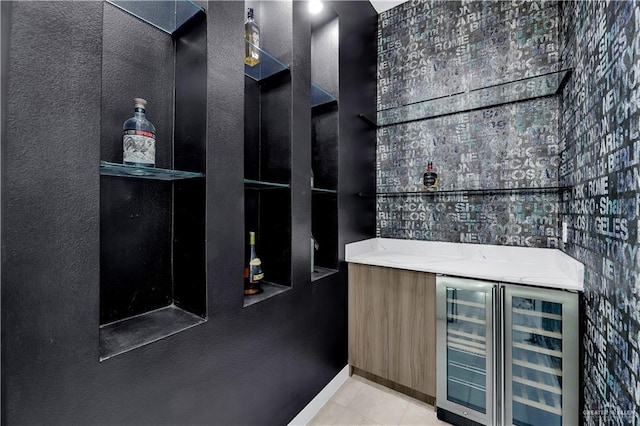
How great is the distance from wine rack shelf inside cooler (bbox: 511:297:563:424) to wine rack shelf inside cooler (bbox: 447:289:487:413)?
16 cm

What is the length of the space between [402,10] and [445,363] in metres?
2.91

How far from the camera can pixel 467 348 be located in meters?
1.67

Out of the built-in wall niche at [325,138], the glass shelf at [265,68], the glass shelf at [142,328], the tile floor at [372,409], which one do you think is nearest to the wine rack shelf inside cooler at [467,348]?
the tile floor at [372,409]

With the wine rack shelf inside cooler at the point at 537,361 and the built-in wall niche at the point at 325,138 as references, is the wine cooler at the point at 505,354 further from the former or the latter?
the built-in wall niche at the point at 325,138

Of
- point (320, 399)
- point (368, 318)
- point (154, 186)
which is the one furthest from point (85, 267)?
point (368, 318)

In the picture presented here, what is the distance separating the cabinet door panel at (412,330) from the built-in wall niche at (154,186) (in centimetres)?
130

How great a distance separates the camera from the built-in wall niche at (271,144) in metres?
1.63

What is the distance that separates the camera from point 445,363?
1.73m

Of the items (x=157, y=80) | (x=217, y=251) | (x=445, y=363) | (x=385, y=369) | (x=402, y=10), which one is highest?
(x=402, y=10)

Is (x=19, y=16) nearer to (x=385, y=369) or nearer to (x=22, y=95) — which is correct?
(x=22, y=95)

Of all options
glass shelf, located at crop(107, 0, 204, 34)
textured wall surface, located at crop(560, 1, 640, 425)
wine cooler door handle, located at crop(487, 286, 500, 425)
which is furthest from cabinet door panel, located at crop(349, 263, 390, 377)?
glass shelf, located at crop(107, 0, 204, 34)

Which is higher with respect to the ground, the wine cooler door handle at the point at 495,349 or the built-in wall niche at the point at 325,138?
the built-in wall niche at the point at 325,138

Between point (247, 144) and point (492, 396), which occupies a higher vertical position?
point (247, 144)

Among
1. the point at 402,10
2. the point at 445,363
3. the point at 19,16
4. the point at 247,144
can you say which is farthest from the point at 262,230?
the point at 402,10
